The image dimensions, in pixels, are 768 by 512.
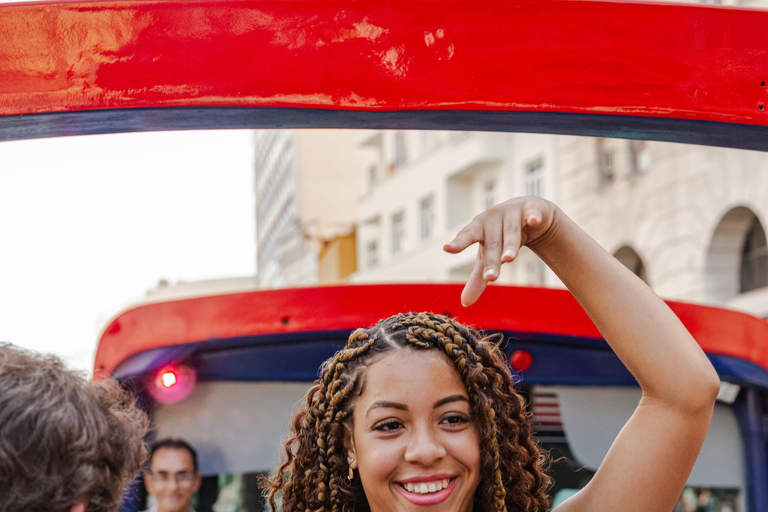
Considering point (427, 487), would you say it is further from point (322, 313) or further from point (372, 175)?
point (372, 175)

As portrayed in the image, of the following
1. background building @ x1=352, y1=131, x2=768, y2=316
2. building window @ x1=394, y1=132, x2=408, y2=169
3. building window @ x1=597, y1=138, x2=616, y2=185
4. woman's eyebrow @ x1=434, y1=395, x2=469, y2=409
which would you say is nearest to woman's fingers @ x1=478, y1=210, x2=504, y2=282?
woman's eyebrow @ x1=434, y1=395, x2=469, y2=409

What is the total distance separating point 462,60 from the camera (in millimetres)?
1879

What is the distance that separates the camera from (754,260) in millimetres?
15242

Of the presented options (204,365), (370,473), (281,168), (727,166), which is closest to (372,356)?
(370,473)

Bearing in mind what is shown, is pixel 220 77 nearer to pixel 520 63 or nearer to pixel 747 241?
pixel 520 63

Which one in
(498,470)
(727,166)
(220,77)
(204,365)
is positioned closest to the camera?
(220,77)

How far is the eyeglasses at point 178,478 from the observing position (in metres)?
4.06

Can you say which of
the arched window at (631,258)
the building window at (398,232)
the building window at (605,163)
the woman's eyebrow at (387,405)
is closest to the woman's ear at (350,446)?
the woman's eyebrow at (387,405)

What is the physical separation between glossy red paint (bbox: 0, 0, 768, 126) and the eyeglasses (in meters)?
2.50

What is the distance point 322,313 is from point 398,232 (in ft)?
85.4

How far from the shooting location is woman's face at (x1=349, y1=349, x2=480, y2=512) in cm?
208

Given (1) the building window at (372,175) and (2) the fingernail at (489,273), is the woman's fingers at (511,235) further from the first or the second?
(1) the building window at (372,175)

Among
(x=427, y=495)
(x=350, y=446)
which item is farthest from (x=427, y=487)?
(x=350, y=446)

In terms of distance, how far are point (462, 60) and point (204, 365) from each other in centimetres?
248
